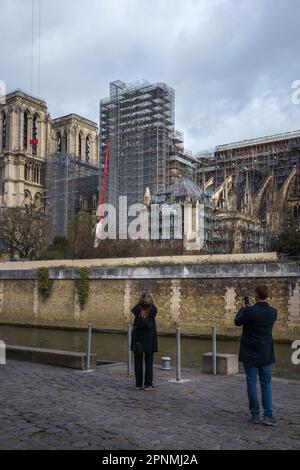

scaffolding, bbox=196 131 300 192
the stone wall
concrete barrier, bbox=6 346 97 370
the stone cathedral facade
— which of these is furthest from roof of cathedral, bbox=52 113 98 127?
concrete barrier, bbox=6 346 97 370

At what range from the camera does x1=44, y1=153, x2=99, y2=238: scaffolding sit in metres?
68.0

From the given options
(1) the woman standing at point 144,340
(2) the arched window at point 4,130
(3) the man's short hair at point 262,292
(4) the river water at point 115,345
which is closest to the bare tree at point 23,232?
(4) the river water at point 115,345

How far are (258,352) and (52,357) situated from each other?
636cm

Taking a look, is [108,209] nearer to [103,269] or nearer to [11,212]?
[11,212]

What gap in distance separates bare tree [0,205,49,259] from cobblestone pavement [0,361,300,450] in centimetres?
4008

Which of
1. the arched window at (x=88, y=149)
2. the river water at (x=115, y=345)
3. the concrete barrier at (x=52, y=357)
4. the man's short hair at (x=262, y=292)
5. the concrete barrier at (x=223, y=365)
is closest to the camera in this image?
the man's short hair at (x=262, y=292)

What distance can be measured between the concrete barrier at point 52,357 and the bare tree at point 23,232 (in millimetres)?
36833

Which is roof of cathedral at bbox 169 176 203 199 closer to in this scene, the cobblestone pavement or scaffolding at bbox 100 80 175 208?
scaffolding at bbox 100 80 175 208

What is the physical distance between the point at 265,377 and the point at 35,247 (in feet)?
150

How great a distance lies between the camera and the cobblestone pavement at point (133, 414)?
19.3 ft

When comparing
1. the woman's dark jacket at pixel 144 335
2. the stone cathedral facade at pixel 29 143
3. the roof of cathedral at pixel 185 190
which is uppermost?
the stone cathedral facade at pixel 29 143

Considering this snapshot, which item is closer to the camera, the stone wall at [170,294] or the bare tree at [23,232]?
the stone wall at [170,294]

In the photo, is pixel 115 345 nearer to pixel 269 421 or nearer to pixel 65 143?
pixel 269 421

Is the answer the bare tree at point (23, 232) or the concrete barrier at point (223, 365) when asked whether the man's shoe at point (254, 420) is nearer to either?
the concrete barrier at point (223, 365)
